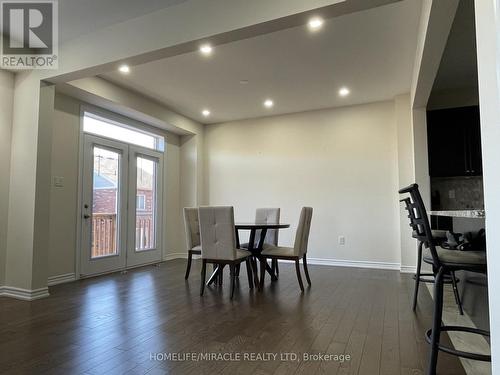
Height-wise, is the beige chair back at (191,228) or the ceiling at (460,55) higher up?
the ceiling at (460,55)

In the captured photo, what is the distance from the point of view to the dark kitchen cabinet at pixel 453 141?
13.6 ft

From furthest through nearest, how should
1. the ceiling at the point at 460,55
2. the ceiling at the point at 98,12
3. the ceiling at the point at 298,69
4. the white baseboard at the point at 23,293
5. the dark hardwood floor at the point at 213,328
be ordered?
the white baseboard at the point at 23,293, the ceiling at the point at 298,69, the ceiling at the point at 460,55, the ceiling at the point at 98,12, the dark hardwood floor at the point at 213,328

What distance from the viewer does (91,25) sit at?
2.98 m

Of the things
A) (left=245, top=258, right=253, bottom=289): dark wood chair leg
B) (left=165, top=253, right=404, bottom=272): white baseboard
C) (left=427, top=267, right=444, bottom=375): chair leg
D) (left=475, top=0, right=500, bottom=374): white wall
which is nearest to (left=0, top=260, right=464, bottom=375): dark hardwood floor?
(left=245, top=258, right=253, bottom=289): dark wood chair leg

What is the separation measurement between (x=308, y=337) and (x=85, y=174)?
3.64 meters

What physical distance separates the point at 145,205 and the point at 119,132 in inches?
51.6

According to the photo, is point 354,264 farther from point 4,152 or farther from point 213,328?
point 4,152

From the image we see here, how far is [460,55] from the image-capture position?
350 centimetres

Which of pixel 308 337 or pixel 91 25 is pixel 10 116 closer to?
pixel 91 25

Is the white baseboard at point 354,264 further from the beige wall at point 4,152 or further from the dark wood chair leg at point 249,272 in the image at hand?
the beige wall at point 4,152

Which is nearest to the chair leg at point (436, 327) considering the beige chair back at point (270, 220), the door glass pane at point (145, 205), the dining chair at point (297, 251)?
the dining chair at point (297, 251)

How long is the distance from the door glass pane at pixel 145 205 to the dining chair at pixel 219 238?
2.27m

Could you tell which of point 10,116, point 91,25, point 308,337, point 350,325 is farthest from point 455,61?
point 10,116

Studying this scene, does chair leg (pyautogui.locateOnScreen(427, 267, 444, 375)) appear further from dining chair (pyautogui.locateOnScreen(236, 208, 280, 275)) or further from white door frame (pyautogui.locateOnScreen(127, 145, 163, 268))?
white door frame (pyautogui.locateOnScreen(127, 145, 163, 268))
